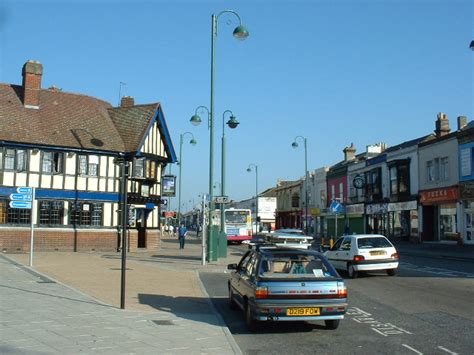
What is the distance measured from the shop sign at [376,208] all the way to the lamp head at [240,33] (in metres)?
30.2

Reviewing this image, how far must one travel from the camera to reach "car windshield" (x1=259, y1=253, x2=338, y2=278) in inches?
392

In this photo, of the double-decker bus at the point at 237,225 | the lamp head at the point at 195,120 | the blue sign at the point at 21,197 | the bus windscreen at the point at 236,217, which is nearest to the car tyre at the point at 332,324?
the blue sign at the point at 21,197

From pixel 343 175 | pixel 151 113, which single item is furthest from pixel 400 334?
pixel 343 175

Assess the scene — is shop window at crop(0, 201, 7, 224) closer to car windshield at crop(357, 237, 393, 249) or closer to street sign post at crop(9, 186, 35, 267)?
street sign post at crop(9, 186, 35, 267)

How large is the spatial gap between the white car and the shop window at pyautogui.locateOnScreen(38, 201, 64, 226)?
1713 cm

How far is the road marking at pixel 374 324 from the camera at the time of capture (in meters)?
9.57

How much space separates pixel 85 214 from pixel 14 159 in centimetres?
483

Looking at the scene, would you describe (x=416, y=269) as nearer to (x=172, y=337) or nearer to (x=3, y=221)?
(x=172, y=337)

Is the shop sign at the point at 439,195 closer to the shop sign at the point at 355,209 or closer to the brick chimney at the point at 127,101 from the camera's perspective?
the shop sign at the point at 355,209

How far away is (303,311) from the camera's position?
30.4ft

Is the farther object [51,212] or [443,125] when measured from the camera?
[443,125]

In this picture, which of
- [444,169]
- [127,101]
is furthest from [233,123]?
[444,169]

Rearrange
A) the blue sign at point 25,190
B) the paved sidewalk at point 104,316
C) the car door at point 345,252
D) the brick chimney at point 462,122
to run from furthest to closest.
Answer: the brick chimney at point 462,122, the blue sign at point 25,190, the car door at point 345,252, the paved sidewalk at point 104,316

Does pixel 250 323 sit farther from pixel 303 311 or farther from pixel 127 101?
pixel 127 101
